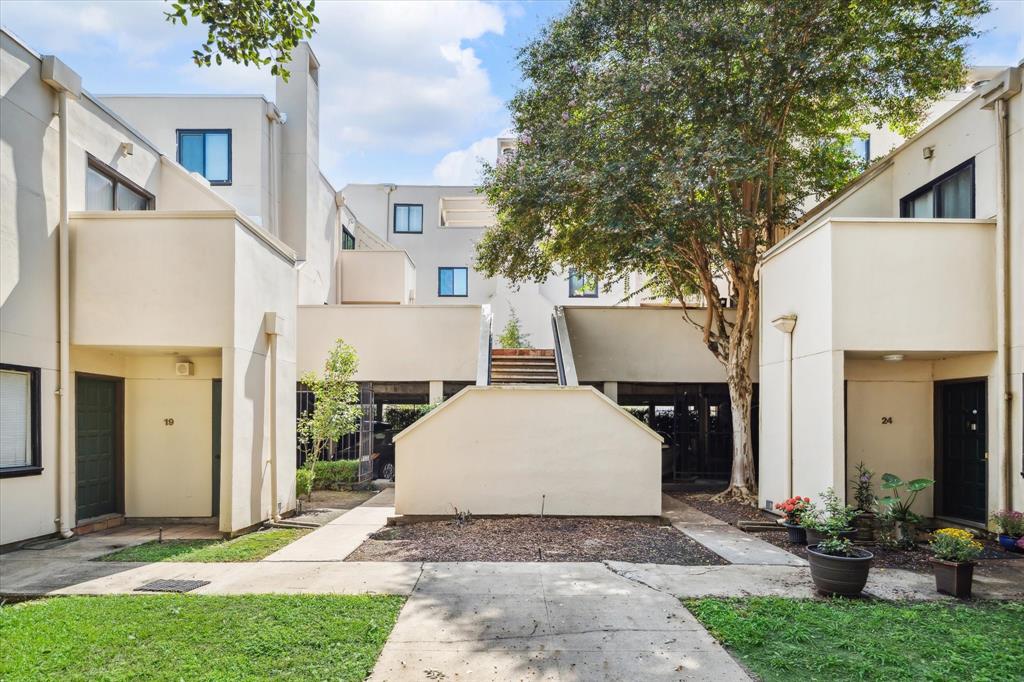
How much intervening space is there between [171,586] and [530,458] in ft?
17.5

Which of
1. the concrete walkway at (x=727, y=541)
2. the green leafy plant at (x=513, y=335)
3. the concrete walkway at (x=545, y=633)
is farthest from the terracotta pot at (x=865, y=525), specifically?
the green leafy plant at (x=513, y=335)

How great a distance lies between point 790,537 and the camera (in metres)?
9.07

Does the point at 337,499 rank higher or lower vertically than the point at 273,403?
lower

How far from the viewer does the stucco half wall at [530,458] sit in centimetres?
1031

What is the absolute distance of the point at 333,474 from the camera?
14188mm

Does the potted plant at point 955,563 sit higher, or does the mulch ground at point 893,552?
the potted plant at point 955,563

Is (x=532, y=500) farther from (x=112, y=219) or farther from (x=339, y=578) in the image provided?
(x=112, y=219)

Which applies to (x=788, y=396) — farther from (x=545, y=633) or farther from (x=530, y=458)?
(x=545, y=633)

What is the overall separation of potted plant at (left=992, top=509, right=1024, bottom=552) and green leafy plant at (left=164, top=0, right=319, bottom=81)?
9.76 m

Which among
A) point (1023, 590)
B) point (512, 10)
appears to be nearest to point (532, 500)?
point (1023, 590)

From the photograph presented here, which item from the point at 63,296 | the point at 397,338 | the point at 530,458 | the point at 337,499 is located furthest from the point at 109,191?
the point at 530,458

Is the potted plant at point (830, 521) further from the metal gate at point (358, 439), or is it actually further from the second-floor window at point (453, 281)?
the second-floor window at point (453, 281)

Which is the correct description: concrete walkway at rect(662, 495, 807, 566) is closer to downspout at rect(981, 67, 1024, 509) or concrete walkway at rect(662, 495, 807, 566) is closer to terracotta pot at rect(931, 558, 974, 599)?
terracotta pot at rect(931, 558, 974, 599)

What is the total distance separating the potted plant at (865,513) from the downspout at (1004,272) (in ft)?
5.24
